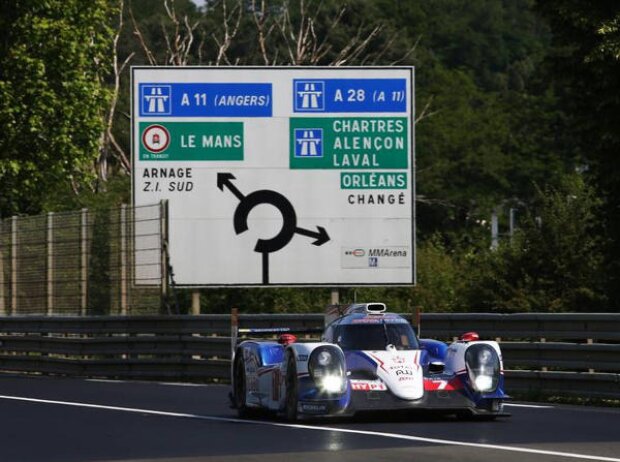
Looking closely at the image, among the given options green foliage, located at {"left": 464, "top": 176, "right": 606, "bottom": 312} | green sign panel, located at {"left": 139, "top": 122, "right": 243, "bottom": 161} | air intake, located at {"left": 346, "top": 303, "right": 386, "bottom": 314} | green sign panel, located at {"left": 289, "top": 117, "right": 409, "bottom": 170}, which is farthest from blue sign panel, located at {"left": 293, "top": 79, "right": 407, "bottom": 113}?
air intake, located at {"left": 346, "top": 303, "right": 386, "bottom": 314}

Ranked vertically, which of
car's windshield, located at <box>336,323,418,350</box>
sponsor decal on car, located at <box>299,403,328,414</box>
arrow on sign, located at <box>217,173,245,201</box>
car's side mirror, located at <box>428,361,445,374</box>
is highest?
arrow on sign, located at <box>217,173,245,201</box>

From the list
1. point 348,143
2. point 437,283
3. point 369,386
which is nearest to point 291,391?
point 369,386

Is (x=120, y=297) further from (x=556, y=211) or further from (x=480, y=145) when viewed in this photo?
(x=480, y=145)

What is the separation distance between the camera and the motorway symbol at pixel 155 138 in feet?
95.2

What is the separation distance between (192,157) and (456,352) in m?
13.0

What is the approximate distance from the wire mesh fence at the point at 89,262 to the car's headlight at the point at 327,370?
12.6 m

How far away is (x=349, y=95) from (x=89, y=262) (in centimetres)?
523

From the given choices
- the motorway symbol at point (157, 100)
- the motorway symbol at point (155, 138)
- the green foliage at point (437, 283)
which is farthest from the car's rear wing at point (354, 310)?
the green foliage at point (437, 283)

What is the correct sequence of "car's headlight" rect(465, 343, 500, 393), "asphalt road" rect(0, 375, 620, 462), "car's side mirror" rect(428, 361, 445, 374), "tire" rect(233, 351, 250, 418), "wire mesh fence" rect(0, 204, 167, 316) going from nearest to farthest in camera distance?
1. "asphalt road" rect(0, 375, 620, 462)
2. "car's headlight" rect(465, 343, 500, 393)
3. "car's side mirror" rect(428, 361, 445, 374)
4. "tire" rect(233, 351, 250, 418)
5. "wire mesh fence" rect(0, 204, 167, 316)

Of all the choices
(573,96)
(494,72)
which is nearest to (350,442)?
(573,96)

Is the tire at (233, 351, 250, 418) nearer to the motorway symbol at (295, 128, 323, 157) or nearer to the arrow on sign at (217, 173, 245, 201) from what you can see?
the arrow on sign at (217, 173, 245, 201)

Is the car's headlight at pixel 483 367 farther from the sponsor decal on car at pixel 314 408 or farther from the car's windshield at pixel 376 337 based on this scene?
the sponsor decal on car at pixel 314 408

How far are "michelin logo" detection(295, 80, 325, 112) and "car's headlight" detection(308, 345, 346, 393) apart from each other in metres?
13.3

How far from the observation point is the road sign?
29.0 m
